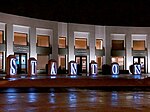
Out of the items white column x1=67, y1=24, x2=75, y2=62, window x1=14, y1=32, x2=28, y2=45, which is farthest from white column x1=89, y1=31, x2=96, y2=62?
window x1=14, y1=32, x2=28, y2=45

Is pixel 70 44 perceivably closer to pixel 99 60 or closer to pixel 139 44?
pixel 99 60

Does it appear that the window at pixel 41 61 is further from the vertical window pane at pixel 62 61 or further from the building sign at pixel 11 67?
the building sign at pixel 11 67

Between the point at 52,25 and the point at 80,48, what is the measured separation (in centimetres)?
588

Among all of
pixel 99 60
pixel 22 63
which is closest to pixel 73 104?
pixel 22 63

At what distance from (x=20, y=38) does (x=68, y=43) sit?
7.53 metres

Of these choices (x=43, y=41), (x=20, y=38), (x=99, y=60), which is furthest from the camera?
(x=99, y=60)

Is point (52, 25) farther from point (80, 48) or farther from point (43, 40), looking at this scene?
point (80, 48)

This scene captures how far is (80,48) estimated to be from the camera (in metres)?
45.7

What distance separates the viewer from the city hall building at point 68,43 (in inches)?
1511

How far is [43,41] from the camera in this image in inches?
1695

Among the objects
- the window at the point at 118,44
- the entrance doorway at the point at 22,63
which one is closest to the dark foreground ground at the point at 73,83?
the entrance doorway at the point at 22,63

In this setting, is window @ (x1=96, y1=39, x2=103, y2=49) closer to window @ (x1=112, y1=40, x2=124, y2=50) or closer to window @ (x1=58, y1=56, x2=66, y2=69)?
window @ (x1=112, y1=40, x2=124, y2=50)

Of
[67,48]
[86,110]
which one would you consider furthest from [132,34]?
[86,110]

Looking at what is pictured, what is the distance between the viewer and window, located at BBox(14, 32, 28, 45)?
3975 cm
